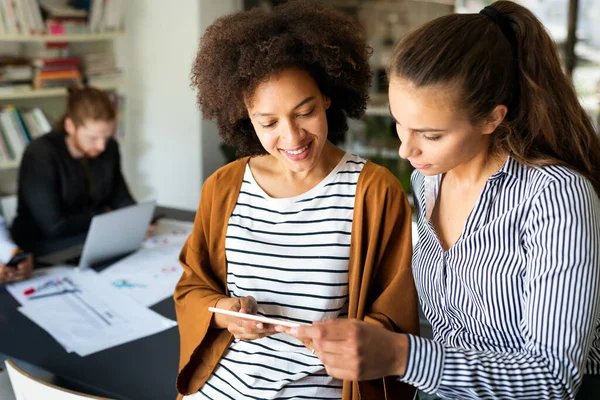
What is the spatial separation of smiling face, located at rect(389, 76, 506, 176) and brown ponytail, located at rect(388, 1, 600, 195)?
0.7 inches

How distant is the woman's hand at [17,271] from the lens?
221cm

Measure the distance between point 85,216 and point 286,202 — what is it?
1.68 meters

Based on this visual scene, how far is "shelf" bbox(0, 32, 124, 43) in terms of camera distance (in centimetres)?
369

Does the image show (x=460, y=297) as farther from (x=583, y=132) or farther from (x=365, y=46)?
(x=365, y=46)

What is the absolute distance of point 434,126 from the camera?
112 cm

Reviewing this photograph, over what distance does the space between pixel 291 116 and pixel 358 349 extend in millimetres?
535

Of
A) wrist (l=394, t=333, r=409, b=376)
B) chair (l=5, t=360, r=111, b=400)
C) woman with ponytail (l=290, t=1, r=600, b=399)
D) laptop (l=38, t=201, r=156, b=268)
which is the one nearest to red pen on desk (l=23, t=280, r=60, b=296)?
laptop (l=38, t=201, r=156, b=268)

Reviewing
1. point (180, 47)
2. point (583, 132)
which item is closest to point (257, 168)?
point (583, 132)

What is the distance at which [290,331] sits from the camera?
1.16 metres

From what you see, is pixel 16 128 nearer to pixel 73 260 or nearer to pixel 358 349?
pixel 73 260

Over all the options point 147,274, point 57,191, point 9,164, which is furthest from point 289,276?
point 9,164

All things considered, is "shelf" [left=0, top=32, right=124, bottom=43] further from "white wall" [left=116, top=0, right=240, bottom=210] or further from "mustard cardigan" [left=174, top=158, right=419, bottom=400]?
"mustard cardigan" [left=174, top=158, right=419, bottom=400]

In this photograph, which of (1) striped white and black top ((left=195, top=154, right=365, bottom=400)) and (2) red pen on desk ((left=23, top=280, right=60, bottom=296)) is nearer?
(1) striped white and black top ((left=195, top=154, right=365, bottom=400))

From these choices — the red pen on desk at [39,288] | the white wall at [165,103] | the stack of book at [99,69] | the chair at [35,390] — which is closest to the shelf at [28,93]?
the stack of book at [99,69]
